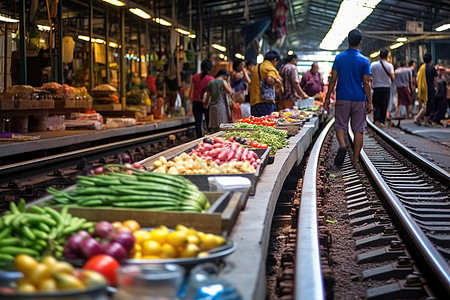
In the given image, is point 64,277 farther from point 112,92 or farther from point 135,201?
point 112,92

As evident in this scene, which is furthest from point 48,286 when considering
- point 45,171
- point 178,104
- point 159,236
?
point 178,104

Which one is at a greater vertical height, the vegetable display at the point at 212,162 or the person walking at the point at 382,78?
the person walking at the point at 382,78

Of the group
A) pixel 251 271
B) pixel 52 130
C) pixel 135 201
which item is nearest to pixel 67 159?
pixel 52 130

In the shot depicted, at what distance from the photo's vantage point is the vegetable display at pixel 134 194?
3.35 m

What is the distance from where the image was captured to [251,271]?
2.72m

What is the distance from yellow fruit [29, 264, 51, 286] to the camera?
2.07 metres

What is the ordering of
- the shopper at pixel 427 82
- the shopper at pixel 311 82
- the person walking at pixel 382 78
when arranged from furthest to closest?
the shopper at pixel 427 82 → the shopper at pixel 311 82 → the person walking at pixel 382 78

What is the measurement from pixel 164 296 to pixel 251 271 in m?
0.82

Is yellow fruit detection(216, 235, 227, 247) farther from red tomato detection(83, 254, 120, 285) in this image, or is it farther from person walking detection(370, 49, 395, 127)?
person walking detection(370, 49, 395, 127)

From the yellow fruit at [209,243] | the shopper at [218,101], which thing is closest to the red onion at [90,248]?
the yellow fruit at [209,243]

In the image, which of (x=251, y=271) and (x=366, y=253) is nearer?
(x=251, y=271)

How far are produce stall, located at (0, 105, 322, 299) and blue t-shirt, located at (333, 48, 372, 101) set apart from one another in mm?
4720

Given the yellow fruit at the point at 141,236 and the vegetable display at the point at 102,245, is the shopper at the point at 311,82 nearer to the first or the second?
the yellow fruit at the point at 141,236

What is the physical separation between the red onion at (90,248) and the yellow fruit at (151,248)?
0.76ft
